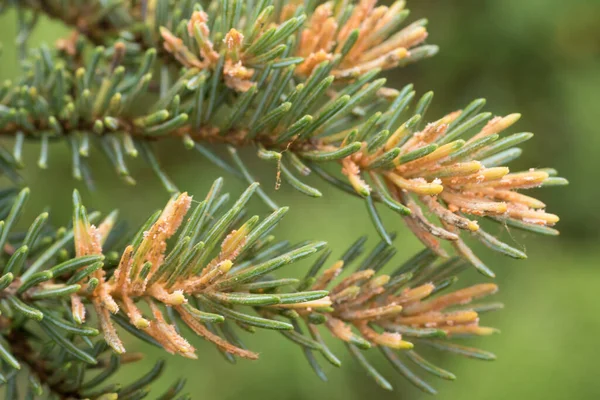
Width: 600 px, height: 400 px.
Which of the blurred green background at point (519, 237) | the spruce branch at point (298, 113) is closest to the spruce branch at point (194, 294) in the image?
the spruce branch at point (298, 113)

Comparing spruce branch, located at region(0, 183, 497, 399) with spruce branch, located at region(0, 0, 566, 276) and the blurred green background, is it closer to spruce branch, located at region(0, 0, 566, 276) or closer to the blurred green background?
spruce branch, located at region(0, 0, 566, 276)

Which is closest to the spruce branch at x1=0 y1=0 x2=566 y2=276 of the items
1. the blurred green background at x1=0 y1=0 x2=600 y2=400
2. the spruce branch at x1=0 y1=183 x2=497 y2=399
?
the spruce branch at x1=0 y1=183 x2=497 y2=399

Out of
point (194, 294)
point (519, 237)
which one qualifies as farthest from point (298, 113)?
point (519, 237)

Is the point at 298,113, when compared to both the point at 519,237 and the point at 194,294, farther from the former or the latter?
the point at 519,237

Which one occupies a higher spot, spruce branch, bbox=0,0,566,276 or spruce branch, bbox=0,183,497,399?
spruce branch, bbox=0,0,566,276

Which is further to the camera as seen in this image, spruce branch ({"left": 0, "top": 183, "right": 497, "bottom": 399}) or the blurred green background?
the blurred green background

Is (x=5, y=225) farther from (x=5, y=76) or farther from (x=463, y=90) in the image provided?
(x=463, y=90)
